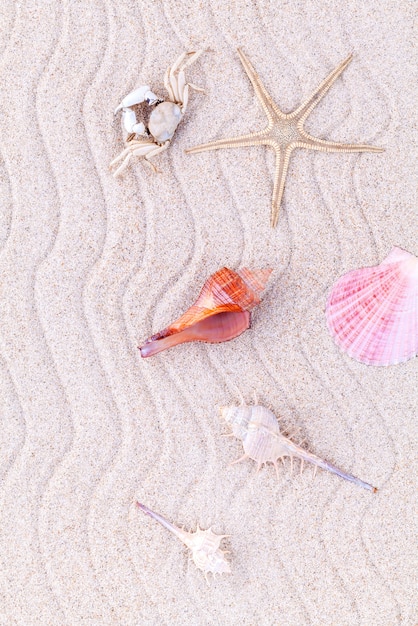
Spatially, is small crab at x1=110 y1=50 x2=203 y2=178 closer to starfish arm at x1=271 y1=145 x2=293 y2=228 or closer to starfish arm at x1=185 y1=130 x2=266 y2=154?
starfish arm at x1=185 y1=130 x2=266 y2=154

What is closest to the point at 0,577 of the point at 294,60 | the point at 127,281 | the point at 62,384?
the point at 62,384

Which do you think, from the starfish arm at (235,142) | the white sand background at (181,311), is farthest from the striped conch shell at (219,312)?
the starfish arm at (235,142)

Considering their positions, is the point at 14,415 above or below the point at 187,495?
above

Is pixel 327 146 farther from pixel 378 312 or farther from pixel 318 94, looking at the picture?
pixel 378 312

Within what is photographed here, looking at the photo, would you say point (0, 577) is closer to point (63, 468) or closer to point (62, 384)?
point (63, 468)

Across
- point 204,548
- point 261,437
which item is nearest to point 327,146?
point 261,437

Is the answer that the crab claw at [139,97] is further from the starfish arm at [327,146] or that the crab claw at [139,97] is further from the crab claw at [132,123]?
the starfish arm at [327,146]

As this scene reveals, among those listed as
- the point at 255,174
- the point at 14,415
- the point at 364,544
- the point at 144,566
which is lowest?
the point at 364,544

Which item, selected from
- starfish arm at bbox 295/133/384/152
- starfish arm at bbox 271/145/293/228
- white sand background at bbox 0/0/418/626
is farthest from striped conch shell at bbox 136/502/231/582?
starfish arm at bbox 295/133/384/152
